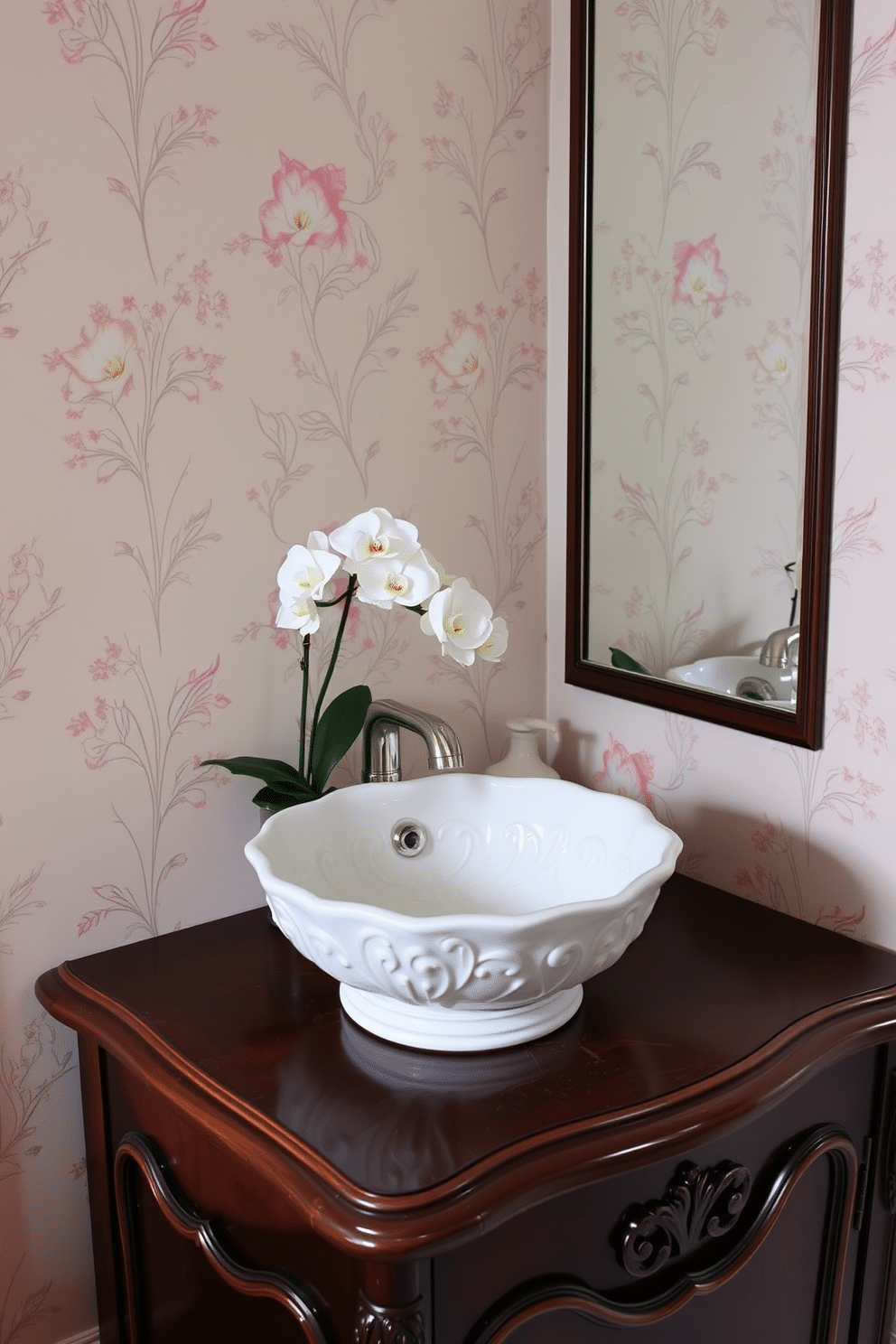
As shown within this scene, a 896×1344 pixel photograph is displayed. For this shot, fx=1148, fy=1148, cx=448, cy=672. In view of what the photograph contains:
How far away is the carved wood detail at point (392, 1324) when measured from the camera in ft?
2.67

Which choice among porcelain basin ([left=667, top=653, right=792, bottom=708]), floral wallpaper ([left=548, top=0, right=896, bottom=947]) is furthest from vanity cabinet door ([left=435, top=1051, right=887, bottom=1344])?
porcelain basin ([left=667, top=653, right=792, bottom=708])

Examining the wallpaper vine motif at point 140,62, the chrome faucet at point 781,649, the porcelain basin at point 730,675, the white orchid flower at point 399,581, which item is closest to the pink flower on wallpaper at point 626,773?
the porcelain basin at point 730,675

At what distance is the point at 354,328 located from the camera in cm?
133

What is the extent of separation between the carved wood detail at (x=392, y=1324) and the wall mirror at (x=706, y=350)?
2.30 feet

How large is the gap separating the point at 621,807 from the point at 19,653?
623 mm

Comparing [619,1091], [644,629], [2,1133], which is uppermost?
[644,629]

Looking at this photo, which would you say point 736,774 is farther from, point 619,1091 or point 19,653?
point 19,653

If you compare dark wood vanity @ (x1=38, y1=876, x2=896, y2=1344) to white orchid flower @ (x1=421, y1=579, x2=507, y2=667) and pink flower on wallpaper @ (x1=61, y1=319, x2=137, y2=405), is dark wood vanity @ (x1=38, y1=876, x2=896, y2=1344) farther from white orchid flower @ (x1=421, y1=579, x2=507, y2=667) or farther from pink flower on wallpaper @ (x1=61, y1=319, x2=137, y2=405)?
pink flower on wallpaper @ (x1=61, y1=319, x2=137, y2=405)

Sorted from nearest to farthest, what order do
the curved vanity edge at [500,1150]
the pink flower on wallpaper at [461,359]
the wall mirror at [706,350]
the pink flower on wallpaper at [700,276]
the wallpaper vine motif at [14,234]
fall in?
the curved vanity edge at [500,1150], the wallpaper vine motif at [14,234], the wall mirror at [706,350], the pink flower on wallpaper at [700,276], the pink flower on wallpaper at [461,359]

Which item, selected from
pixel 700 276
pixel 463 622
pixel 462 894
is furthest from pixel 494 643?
pixel 700 276

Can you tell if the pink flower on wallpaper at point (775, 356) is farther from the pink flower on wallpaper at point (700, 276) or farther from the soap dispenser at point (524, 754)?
the soap dispenser at point (524, 754)

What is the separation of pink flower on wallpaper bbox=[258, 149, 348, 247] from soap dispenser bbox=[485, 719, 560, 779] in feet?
2.00

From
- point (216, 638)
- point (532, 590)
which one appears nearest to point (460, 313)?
point (532, 590)

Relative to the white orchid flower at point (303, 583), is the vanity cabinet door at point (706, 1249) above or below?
below
